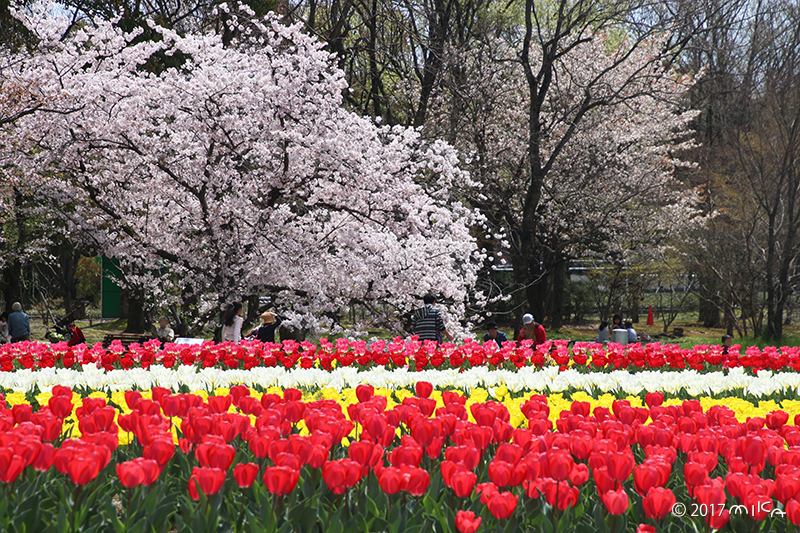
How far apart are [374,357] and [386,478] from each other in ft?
16.1

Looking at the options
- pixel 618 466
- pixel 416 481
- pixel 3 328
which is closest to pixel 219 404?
pixel 416 481

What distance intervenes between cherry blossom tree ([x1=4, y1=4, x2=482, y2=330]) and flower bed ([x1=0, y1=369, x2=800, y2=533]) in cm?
929

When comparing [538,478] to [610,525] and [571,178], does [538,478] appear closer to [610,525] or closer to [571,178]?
[610,525]

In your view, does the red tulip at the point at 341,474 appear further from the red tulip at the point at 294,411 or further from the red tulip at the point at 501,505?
the red tulip at the point at 294,411

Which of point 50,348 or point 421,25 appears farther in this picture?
point 421,25

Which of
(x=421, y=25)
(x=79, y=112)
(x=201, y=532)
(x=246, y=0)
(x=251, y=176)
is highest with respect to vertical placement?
(x=421, y=25)

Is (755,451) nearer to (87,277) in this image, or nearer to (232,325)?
(232,325)

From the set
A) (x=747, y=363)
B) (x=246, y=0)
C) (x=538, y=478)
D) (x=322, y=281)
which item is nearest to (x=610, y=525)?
(x=538, y=478)

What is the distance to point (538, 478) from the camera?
2.38m

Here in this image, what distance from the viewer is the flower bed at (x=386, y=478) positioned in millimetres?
2127

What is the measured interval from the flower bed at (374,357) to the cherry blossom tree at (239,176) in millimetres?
4756

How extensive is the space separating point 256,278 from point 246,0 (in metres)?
8.43

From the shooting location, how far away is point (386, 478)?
2.14 meters

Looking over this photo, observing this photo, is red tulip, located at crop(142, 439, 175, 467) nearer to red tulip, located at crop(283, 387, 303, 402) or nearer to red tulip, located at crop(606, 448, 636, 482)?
red tulip, located at crop(283, 387, 303, 402)
